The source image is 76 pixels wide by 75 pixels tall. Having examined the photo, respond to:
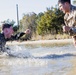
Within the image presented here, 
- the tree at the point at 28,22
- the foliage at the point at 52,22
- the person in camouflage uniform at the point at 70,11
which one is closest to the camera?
the person in camouflage uniform at the point at 70,11

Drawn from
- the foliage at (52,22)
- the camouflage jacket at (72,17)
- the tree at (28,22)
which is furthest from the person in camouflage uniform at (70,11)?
the tree at (28,22)

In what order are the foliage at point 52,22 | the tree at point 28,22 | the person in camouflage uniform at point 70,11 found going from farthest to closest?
the tree at point 28,22 → the foliage at point 52,22 → the person in camouflage uniform at point 70,11

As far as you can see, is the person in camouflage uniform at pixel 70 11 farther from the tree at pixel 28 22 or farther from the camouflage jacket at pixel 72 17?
the tree at pixel 28 22

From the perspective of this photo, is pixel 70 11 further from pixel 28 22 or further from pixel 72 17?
pixel 28 22

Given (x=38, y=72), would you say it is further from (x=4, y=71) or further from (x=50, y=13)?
(x=50, y=13)

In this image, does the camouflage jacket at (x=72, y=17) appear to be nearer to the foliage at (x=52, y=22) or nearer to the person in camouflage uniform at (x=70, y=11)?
the person in camouflage uniform at (x=70, y=11)

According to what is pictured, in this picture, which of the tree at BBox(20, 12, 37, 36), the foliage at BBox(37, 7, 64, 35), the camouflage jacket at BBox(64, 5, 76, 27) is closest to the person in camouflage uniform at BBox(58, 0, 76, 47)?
the camouflage jacket at BBox(64, 5, 76, 27)

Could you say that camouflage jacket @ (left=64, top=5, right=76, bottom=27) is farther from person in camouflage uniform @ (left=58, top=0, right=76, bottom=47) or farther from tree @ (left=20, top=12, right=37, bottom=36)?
tree @ (left=20, top=12, right=37, bottom=36)

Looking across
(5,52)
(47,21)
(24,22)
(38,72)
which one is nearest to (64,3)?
(38,72)

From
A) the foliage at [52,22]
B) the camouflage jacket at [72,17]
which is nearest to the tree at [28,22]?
the foliage at [52,22]

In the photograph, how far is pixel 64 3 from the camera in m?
6.40

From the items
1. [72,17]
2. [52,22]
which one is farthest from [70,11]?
[52,22]

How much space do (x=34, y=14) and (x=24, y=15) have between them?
310 cm

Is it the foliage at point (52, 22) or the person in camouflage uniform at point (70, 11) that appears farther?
the foliage at point (52, 22)
